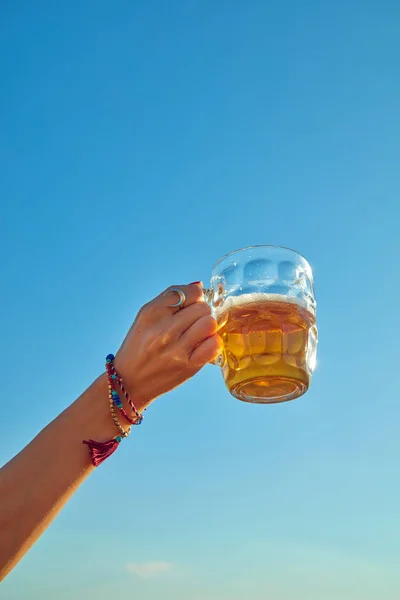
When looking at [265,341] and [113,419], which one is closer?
[113,419]

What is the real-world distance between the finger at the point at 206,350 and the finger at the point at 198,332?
0.02 m

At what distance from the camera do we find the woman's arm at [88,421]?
215 centimetres

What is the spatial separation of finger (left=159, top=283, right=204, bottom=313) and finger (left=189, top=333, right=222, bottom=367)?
0.52ft

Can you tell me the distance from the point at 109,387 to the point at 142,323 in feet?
0.91

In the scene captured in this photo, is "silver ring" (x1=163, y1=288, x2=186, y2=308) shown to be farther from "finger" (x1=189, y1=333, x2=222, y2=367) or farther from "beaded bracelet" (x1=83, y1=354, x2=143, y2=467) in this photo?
"beaded bracelet" (x1=83, y1=354, x2=143, y2=467)

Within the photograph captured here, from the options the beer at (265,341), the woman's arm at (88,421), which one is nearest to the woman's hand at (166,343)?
the woman's arm at (88,421)

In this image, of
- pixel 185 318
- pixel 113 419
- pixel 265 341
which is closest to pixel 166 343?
pixel 185 318

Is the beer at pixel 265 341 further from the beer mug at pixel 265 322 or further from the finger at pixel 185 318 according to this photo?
the finger at pixel 185 318

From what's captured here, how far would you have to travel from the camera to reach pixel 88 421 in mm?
2270

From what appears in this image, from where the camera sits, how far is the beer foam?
104 inches

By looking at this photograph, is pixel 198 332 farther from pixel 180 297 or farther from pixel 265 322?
pixel 265 322

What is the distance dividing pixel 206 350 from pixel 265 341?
46cm

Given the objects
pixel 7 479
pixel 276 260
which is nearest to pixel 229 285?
pixel 276 260

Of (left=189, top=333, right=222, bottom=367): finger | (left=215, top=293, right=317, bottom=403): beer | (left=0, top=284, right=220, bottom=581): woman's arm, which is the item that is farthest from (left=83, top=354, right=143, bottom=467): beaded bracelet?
(left=215, top=293, right=317, bottom=403): beer
